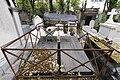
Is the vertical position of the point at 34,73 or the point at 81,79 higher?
the point at 34,73

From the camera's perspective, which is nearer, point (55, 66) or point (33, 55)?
point (55, 66)

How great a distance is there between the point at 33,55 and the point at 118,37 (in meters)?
4.48

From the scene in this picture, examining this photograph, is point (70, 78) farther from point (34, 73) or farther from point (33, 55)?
point (33, 55)

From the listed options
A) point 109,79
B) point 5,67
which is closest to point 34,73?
point 5,67

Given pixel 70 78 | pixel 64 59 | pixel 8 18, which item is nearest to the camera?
pixel 70 78

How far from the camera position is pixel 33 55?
10.5 ft

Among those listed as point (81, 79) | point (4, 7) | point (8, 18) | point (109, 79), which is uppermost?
point (4, 7)

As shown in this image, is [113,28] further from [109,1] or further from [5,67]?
[109,1]

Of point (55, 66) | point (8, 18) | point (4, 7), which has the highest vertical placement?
point (4, 7)

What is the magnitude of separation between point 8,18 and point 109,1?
13337 mm

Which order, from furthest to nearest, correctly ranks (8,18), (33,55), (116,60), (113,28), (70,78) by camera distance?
(113,28) < (8,18) < (33,55) < (116,60) < (70,78)

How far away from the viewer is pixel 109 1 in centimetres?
1251

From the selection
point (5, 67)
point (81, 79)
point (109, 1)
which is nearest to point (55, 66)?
point (81, 79)

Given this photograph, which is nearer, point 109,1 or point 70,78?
point 70,78
